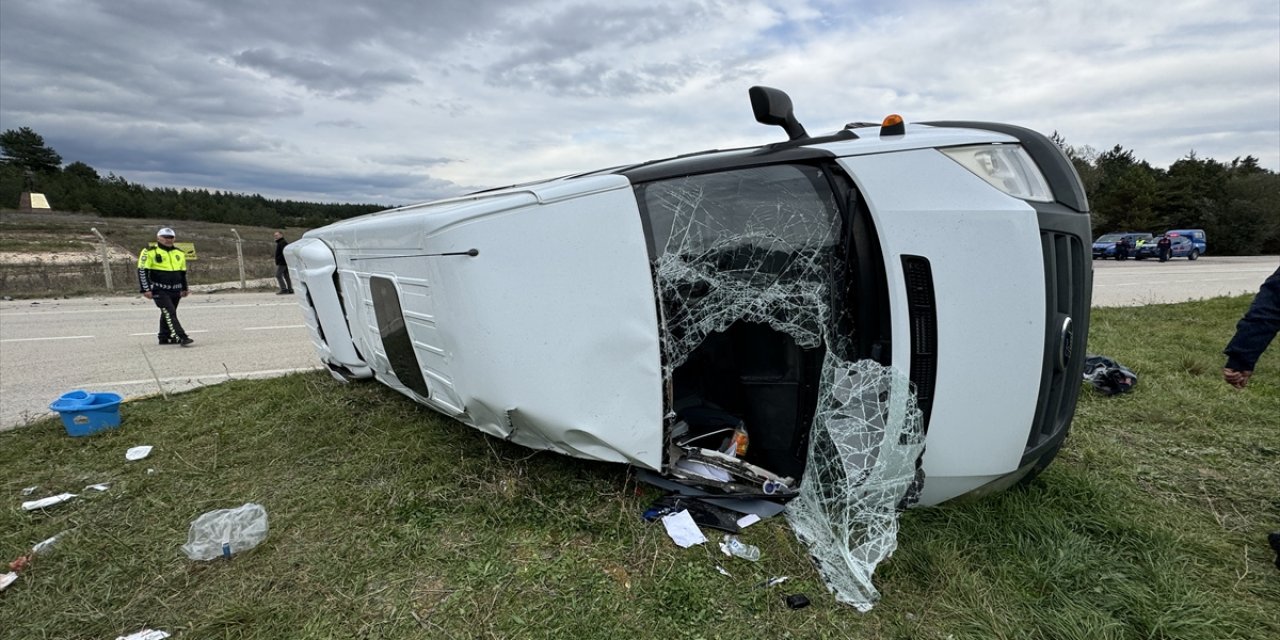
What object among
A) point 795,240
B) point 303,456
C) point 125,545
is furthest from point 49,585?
point 795,240

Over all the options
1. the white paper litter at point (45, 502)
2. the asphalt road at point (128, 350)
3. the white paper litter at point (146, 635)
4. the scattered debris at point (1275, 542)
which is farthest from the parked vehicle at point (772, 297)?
the asphalt road at point (128, 350)

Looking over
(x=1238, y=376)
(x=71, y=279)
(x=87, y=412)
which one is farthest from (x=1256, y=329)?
(x=71, y=279)

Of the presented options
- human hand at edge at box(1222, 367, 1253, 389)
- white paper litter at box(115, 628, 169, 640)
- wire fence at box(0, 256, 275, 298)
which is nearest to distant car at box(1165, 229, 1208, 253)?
human hand at edge at box(1222, 367, 1253, 389)

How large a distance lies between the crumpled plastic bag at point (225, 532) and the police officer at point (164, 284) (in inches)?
216

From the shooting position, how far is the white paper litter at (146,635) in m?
1.81

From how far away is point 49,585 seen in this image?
205 centimetres

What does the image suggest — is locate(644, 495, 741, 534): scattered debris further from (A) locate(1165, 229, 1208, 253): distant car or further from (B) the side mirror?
(A) locate(1165, 229, 1208, 253): distant car

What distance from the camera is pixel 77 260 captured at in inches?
689

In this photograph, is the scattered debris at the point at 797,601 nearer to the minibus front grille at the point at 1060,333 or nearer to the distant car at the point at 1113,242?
the minibus front grille at the point at 1060,333

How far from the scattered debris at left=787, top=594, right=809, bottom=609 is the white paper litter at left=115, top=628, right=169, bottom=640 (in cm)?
191

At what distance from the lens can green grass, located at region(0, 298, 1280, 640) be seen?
6.08 feet

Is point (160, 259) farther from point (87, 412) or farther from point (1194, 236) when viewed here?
point (1194, 236)

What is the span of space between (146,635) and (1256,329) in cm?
405

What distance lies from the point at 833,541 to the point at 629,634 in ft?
2.65
